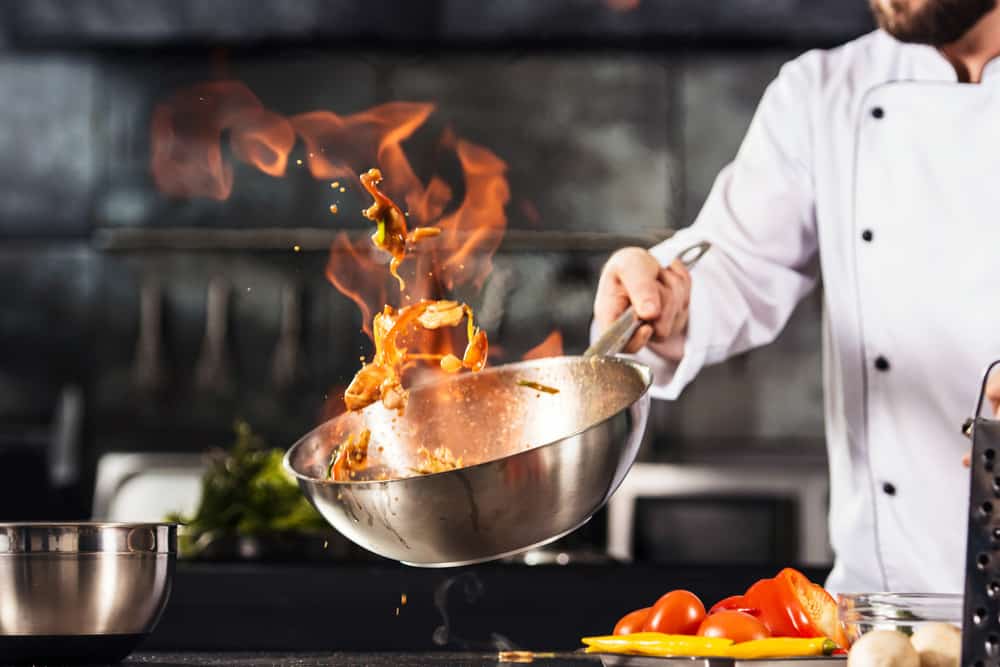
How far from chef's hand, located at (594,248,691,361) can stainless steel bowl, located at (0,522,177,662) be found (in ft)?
1.75

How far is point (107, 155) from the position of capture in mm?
3576

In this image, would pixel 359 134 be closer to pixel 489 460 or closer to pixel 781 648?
pixel 489 460

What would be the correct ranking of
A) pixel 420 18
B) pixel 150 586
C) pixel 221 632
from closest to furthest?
pixel 150 586 < pixel 221 632 < pixel 420 18

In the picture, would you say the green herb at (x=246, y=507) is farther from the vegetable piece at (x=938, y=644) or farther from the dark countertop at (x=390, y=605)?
the vegetable piece at (x=938, y=644)

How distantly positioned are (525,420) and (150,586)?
37cm

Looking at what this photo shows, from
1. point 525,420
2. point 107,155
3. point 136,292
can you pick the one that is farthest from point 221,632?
point 107,155

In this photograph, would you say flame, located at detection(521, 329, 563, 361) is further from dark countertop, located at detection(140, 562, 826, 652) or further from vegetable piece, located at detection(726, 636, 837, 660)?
vegetable piece, located at detection(726, 636, 837, 660)

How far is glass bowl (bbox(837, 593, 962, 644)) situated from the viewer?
852mm

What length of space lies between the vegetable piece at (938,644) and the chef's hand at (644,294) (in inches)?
20.3

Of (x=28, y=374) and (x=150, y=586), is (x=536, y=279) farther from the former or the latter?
(x=150, y=586)

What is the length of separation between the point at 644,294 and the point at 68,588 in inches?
24.0

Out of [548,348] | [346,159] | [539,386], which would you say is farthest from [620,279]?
[346,159]

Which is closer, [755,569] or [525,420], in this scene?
[525,420]

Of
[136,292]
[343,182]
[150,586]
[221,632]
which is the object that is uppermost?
[343,182]
